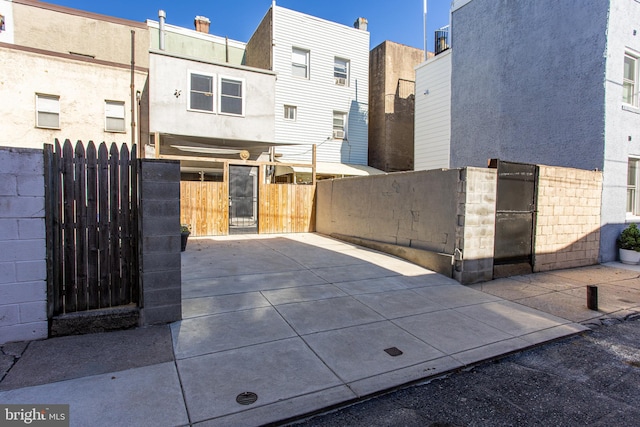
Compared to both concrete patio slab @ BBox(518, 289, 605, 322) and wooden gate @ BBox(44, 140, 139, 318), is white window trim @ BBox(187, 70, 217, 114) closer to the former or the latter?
wooden gate @ BBox(44, 140, 139, 318)

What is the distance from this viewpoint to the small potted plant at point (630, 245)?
898 cm

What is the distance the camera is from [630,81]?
9516 millimetres

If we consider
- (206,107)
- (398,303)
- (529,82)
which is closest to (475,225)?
(398,303)

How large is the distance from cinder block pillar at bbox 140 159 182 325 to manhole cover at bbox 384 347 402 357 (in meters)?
2.64

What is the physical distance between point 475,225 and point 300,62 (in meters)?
Answer: 12.9

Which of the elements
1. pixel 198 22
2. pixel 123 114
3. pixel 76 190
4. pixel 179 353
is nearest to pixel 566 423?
pixel 179 353

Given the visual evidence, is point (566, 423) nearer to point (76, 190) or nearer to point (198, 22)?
point (76, 190)

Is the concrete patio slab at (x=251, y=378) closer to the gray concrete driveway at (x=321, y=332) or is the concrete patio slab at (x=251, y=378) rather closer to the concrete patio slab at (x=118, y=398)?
the gray concrete driveway at (x=321, y=332)

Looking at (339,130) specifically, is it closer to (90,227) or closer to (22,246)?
(90,227)

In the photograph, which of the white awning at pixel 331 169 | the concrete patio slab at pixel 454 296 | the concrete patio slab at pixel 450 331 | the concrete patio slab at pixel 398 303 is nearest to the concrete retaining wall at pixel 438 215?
the concrete patio slab at pixel 454 296

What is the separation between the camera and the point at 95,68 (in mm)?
13758

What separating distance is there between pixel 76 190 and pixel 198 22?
18.5 metres

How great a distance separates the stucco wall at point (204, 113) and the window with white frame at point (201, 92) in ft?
0.47

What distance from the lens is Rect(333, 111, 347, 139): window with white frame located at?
57.5 ft
